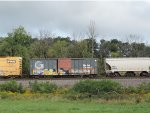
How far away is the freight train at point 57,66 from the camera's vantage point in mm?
60166

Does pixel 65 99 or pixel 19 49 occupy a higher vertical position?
pixel 19 49

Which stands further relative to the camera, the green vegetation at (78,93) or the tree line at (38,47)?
the tree line at (38,47)

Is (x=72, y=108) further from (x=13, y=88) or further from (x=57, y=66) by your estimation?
(x=57, y=66)

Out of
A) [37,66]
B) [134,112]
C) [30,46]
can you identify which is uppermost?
[30,46]

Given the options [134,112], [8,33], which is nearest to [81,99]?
[134,112]

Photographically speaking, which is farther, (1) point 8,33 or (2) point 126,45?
(2) point 126,45

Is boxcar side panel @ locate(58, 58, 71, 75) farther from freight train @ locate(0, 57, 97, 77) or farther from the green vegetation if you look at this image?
the green vegetation

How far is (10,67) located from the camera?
59.1m

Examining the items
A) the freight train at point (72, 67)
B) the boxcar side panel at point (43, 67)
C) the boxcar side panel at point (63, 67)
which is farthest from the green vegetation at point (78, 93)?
the boxcar side panel at point (63, 67)

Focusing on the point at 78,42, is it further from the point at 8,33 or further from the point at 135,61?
the point at 135,61

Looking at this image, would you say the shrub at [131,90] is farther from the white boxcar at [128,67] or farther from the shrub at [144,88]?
the white boxcar at [128,67]

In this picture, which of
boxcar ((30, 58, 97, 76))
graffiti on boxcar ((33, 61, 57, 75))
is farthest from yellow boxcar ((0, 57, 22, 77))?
graffiti on boxcar ((33, 61, 57, 75))

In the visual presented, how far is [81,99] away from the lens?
84.1ft

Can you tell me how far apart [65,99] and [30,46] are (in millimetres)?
59146
